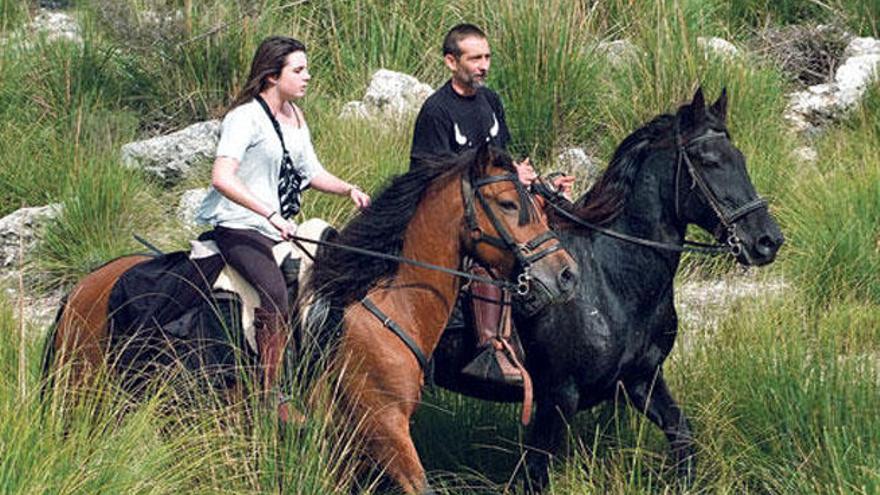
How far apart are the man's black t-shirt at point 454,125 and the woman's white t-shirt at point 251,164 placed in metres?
0.82

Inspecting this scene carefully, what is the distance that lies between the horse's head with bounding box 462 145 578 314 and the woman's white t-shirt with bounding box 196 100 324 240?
0.86 m

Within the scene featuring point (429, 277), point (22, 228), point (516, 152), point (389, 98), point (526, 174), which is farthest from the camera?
point (389, 98)

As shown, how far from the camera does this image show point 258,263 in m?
6.62

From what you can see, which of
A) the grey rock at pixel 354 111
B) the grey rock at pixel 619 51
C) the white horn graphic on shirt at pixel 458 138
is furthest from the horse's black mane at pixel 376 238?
the grey rock at pixel 619 51

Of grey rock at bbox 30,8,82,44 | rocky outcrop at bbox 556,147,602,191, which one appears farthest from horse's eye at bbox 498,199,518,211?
grey rock at bbox 30,8,82,44

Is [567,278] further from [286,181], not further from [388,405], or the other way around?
[286,181]

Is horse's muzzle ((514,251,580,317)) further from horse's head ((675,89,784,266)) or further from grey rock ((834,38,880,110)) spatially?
grey rock ((834,38,880,110))

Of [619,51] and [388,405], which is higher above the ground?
[388,405]

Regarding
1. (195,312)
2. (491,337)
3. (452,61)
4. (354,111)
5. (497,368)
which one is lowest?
(354,111)

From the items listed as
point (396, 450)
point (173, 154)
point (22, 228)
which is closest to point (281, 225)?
point (396, 450)

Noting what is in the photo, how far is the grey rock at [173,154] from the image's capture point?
471 inches

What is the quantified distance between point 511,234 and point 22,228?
5.77m

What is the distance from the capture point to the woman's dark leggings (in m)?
6.60

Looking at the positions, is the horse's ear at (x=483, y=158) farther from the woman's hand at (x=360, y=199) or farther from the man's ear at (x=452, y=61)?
the man's ear at (x=452, y=61)
